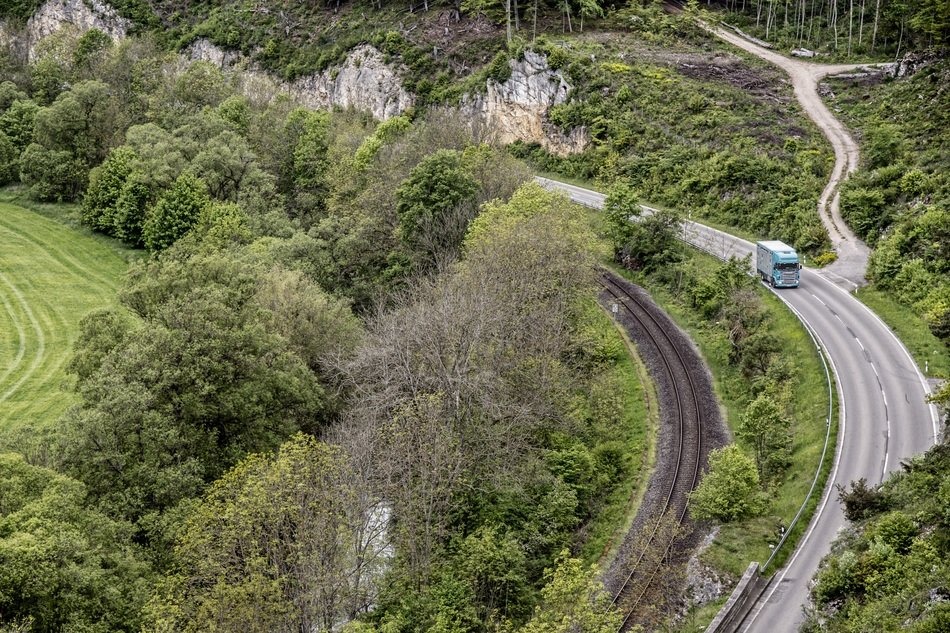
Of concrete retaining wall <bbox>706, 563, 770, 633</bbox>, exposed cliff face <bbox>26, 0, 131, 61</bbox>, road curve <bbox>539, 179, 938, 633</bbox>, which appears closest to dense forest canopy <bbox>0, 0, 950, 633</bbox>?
road curve <bbox>539, 179, 938, 633</bbox>

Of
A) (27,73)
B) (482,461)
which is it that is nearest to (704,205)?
(482,461)

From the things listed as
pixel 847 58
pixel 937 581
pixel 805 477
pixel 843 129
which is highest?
pixel 847 58

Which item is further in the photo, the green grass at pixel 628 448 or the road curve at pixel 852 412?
the green grass at pixel 628 448

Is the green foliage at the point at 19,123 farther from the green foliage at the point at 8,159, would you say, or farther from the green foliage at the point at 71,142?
the green foliage at the point at 71,142

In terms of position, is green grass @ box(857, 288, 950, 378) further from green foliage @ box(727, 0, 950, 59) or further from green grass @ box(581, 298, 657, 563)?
green foliage @ box(727, 0, 950, 59)

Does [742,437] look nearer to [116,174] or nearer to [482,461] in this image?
[482,461]

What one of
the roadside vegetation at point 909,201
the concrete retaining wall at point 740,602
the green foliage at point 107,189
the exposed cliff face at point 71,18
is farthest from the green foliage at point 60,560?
the exposed cliff face at point 71,18

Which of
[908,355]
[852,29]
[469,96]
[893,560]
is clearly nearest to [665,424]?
[908,355]

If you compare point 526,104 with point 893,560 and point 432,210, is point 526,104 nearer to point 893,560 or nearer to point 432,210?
point 432,210
